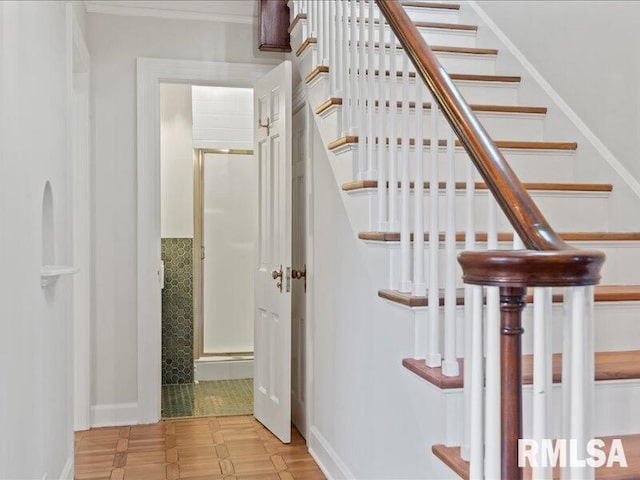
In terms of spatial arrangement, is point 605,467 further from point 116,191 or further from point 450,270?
point 116,191

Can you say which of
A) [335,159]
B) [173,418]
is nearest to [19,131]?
[335,159]

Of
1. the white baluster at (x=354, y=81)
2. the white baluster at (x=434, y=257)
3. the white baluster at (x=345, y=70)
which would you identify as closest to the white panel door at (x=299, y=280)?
the white baluster at (x=345, y=70)

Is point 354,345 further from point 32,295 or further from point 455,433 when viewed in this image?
point 32,295

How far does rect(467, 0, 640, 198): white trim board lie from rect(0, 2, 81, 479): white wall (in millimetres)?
2221

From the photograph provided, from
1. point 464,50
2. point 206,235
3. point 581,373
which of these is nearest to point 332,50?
point 464,50

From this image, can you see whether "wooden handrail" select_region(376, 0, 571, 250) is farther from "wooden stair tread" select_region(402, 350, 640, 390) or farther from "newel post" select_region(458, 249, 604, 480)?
"wooden stair tread" select_region(402, 350, 640, 390)

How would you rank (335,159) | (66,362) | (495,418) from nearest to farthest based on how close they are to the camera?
1. (495,418)
2. (335,159)
3. (66,362)

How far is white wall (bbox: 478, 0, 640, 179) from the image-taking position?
8.64ft

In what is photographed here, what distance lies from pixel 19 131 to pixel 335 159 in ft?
4.09

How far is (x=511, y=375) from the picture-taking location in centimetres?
119

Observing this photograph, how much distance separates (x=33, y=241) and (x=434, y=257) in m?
1.41

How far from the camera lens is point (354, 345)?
2879 millimetres

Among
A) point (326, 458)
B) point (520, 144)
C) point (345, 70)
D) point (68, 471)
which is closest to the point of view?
point (345, 70)

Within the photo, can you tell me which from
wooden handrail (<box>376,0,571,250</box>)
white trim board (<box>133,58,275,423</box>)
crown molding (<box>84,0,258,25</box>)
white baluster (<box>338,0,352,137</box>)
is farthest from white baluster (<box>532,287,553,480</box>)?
crown molding (<box>84,0,258,25</box>)
